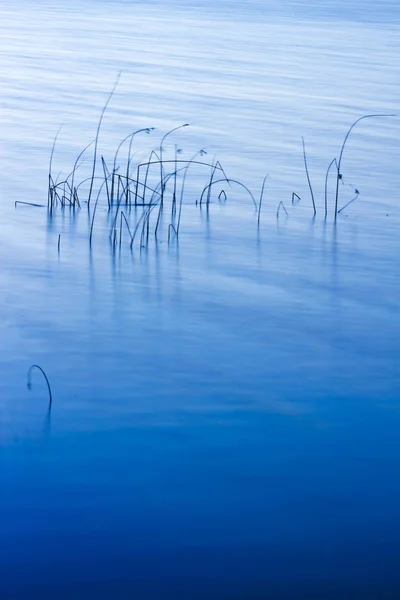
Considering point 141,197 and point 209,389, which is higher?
point 141,197

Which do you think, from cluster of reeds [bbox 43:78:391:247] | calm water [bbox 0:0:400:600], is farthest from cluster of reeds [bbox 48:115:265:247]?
calm water [bbox 0:0:400:600]

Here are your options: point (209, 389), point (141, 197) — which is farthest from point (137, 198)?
point (209, 389)

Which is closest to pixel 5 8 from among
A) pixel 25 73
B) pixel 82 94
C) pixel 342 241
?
pixel 25 73

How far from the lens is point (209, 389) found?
623 centimetres

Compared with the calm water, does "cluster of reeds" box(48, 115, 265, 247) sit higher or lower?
higher

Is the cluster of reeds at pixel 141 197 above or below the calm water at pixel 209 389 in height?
above

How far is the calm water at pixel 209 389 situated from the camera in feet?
14.8

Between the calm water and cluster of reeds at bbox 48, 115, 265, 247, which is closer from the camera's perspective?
the calm water

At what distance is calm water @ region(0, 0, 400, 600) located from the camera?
4.50 m

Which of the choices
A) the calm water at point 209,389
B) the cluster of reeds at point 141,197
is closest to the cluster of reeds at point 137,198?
the cluster of reeds at point 141,197

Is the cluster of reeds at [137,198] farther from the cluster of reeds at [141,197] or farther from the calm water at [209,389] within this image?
the calm water at [209,389]

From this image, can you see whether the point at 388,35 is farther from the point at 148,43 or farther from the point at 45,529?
the point at 45,529

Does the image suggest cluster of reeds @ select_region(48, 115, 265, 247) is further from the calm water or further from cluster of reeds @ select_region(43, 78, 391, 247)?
the calm water

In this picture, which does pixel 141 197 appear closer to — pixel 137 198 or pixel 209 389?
pixel 137 198
